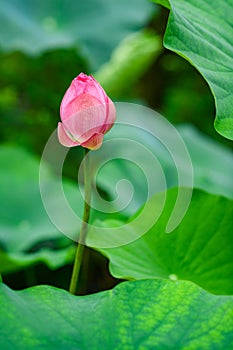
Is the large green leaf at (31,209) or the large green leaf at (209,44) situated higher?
the large green leaf at (209,44)

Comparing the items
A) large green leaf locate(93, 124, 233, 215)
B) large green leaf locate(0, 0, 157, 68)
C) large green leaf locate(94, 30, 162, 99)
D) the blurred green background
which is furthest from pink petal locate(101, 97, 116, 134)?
large green leaf locate(94, 30, 162, 99)

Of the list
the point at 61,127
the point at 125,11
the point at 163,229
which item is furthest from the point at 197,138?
the point at 61,127

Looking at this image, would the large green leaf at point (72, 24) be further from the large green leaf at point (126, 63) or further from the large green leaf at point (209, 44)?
the large green leaf at point (209, 44)

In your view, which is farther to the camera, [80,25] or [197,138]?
[80,25]

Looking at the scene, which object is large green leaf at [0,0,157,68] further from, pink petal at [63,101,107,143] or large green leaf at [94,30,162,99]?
pink petal at [63,101,107,143]

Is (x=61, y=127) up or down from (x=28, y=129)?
up

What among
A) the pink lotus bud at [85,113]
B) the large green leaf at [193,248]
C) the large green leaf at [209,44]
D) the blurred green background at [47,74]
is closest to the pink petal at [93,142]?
the pink lotus bud at [85,113]

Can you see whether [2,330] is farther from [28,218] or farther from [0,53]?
[0,53]

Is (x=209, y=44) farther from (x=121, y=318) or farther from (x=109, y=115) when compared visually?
(x=121, y=318)
